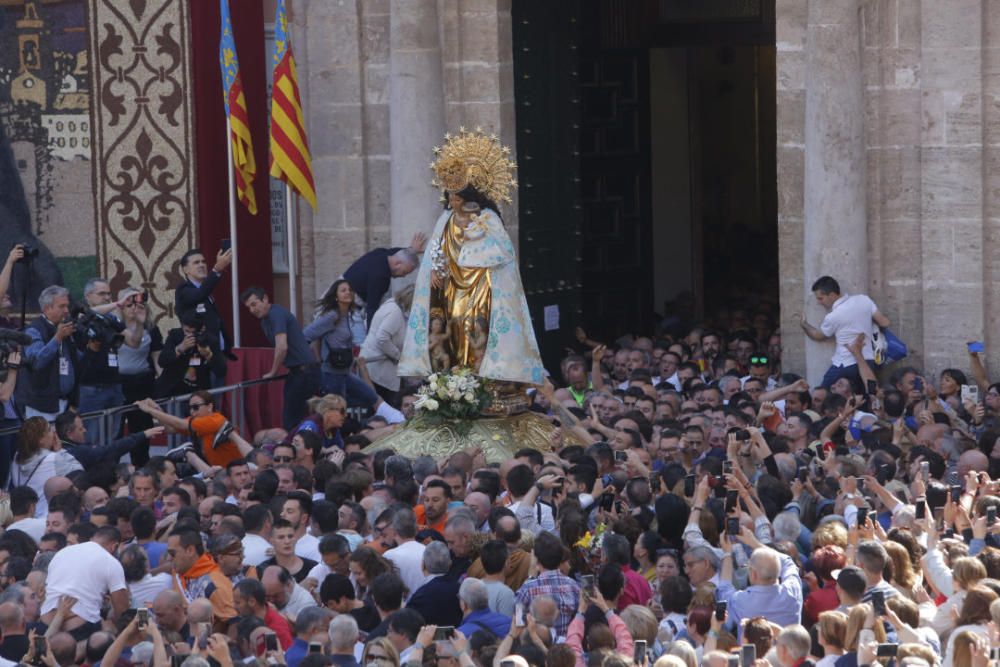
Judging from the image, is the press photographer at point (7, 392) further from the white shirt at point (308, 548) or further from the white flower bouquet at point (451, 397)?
the white shirt at point (308, 548)

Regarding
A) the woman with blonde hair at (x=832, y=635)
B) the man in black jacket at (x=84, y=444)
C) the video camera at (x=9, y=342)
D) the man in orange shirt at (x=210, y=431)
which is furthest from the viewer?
the man in orange shirt at (x=210, y=431)

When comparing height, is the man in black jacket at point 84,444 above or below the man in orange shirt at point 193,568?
above

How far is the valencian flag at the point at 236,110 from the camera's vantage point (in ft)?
59.0

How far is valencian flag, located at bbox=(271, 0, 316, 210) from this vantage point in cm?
1806

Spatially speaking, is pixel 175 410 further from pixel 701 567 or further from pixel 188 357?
pixel 701 567

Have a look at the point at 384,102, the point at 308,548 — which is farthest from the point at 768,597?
the point at 384,102

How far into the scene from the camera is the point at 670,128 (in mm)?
24016

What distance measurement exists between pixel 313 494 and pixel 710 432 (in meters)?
2.67

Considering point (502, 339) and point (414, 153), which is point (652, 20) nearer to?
point (414, 153)

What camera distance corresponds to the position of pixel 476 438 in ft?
49.6

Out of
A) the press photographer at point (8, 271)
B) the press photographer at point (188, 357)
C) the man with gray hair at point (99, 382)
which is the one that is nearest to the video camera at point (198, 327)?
the press photographer at point (188, 357)

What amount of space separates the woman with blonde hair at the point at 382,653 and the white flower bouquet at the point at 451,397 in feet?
19.4

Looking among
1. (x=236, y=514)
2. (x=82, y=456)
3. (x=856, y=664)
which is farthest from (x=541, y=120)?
(x=856, y=664)

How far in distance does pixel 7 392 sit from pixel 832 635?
23.9 ft
